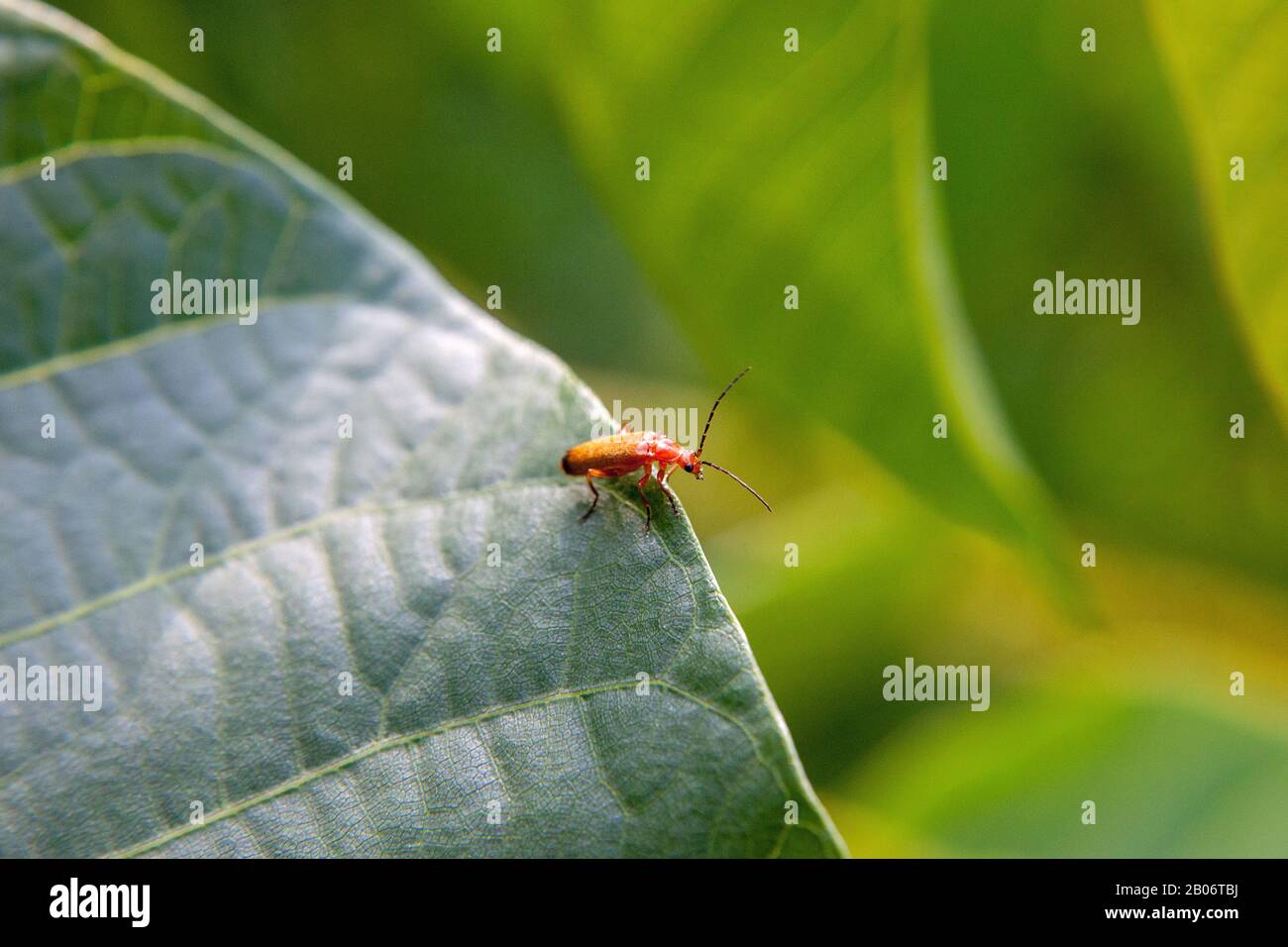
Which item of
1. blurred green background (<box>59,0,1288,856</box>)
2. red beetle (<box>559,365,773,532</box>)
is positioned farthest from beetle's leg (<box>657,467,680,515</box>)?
blurred green background (<box>59,0,1288,856</box>)

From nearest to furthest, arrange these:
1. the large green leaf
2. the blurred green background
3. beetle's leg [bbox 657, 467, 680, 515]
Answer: the large green leaf < beetle's leg [bbox 657, 467, 680, 515] < the blurred green background

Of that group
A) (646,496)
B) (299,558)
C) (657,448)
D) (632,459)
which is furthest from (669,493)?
(299,558)

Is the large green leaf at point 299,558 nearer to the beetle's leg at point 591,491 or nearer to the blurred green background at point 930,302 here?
the beetle's leg at point 591,491

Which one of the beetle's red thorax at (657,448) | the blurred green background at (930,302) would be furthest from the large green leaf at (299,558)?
the blurred green background at (930,302)

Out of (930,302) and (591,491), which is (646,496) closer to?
(591,491)

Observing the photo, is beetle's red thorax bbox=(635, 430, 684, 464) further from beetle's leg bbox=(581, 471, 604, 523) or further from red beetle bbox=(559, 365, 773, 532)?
beetle's leg bbox=(581, 471, 604, 523)
